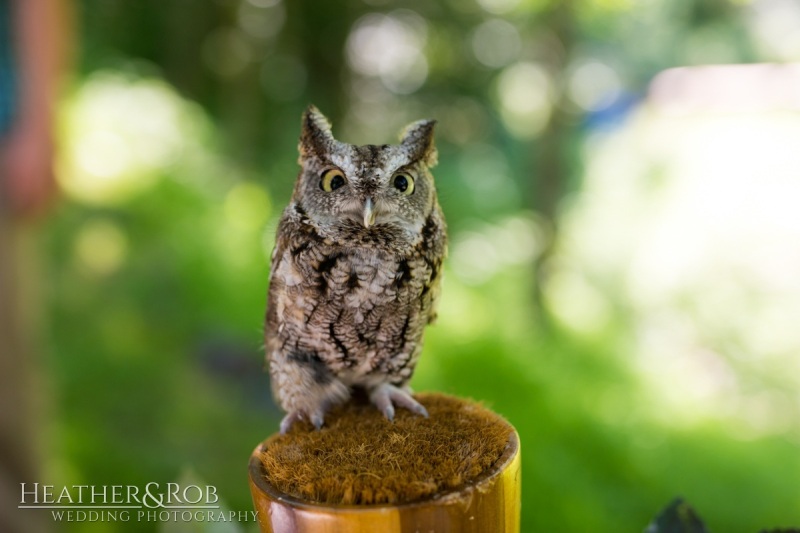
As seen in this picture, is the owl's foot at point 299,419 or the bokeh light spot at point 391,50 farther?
the bokeh light spot at point 391,50

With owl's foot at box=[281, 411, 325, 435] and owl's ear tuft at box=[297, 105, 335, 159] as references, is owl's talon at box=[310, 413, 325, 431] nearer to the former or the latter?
owl's foot at box=[281, 411, 325, 435]

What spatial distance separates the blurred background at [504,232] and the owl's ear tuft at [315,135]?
1467 millimetres

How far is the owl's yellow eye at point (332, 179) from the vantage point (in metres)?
0.75

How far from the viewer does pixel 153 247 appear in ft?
9.25

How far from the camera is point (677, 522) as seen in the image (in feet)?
2.40

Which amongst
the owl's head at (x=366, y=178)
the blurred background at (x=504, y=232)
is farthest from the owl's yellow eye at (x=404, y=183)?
the blurred background at (x=504, y=232)

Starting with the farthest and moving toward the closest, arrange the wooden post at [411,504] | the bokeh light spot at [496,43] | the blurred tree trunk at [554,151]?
the bokeh light spot at [496,43]
the blurred tree trunk at [554,151]
the wooden post at [411,504]

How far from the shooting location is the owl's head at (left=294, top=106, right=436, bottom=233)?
0.73 meters

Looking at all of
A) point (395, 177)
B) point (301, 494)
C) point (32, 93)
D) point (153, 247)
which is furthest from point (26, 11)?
point (301, 494)

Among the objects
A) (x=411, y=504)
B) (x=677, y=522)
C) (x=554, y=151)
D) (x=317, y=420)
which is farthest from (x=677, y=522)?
(x=554, y=151)

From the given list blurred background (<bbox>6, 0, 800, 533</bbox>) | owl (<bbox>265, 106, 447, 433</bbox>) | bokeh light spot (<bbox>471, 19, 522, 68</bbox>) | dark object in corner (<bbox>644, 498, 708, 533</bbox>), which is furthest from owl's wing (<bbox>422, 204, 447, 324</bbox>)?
bokeh light spot (<bbox>471, 19, 522, 68</bbox>)

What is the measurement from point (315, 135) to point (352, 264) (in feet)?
0.53

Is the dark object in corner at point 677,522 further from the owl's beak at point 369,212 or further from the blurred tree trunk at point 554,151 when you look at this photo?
the blurred tree trunk at point 554,151

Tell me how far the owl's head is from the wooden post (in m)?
0.26
